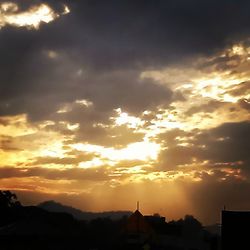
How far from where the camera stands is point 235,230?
44250mm

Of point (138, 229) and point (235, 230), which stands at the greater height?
point (235, 230)

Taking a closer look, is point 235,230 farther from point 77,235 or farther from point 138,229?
point 77,235

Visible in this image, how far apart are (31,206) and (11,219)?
5277 millimetres

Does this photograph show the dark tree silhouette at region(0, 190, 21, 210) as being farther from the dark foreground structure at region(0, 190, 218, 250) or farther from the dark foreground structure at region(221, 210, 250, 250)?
the dark foreground structure at region(221, 210, 250, 250)

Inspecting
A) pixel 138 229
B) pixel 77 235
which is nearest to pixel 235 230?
pixel 138 229

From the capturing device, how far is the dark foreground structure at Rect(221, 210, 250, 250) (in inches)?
1710

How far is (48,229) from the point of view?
62312 mm

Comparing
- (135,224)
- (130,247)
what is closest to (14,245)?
(130,247)

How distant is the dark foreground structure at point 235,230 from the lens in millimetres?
43438

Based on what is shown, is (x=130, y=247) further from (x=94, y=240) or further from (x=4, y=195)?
(x=4, y=195)

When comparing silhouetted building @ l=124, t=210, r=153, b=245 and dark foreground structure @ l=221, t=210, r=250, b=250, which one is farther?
silhouetted building @ l=124, t=210, r=153, b=245

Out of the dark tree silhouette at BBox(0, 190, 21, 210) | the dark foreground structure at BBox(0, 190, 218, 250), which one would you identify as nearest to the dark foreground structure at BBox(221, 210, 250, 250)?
the dark foreground structure at BBox(0, 190, 218, 250)

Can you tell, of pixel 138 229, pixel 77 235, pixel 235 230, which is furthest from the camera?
pixel 77 235

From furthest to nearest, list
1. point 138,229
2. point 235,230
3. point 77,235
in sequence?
1. point 77,235
2. point 138,229
3. point 235,230
